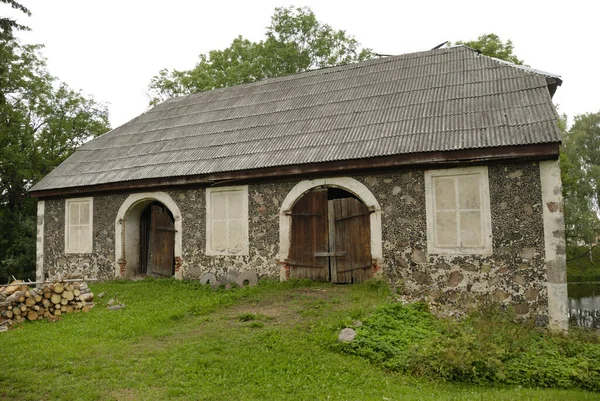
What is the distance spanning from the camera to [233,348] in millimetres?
6012

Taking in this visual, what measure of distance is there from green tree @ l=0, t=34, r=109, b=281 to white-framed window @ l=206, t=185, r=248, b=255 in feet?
38.2

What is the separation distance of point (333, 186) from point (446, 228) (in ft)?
8.09

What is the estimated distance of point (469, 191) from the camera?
8.30m

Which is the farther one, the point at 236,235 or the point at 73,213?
the point at 73,213

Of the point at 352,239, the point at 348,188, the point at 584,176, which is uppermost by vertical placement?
the point at 584,176

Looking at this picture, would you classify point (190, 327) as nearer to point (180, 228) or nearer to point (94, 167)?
point (180, 228)

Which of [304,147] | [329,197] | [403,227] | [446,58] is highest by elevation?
[446,58]

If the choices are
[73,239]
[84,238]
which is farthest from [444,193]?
[73,239]

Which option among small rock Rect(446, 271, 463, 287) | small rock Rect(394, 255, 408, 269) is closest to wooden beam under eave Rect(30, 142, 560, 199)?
small rock Rect(394, 255, 408, 269)

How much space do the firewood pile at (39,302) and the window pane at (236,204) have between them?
A: 136 inches

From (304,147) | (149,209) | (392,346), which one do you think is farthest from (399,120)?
(149,209)

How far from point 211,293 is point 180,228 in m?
2.18

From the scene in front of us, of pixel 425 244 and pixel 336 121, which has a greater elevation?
pixel 336 121

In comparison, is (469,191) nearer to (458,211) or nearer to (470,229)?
(458,211)
